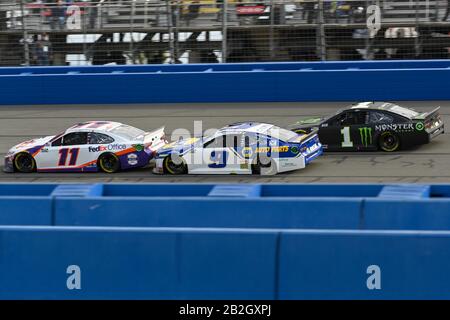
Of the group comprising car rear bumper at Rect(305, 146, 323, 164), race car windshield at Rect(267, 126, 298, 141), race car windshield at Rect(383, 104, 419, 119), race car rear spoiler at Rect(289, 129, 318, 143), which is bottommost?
car rear bumper at Rect(305, 146, 323, 164)

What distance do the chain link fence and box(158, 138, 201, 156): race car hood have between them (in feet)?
31.3

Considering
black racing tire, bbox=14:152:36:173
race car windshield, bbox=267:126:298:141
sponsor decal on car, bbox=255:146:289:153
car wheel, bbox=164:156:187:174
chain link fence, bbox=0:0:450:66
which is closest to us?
race car windshield, bbox=267:126:298:141

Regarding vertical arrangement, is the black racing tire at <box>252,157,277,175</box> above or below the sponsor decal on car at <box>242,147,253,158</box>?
below

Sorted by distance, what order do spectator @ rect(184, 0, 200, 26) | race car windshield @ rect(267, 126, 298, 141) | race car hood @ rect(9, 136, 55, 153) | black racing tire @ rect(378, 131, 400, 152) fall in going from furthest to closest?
spectator @ rect(184, 0, 200, 26) < race car hood @ rect(9, 136, 55, 153) < black racing tire @ rect(378, 131, 400, 152) < race car windshield @ rect(267, 126, 298, 141)

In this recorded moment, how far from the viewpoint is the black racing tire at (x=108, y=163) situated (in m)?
19.6

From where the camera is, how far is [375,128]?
19891 mm

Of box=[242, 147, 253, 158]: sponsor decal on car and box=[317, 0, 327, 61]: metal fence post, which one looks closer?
box=[242, 147, 253, 158]: sponsor decal on car

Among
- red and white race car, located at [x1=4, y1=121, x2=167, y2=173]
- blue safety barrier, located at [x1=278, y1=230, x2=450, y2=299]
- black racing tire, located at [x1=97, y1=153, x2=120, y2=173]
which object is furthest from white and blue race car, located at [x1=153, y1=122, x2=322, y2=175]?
blue safety barrier, located at [x1=278, y1=230, x2=450, y2=299]

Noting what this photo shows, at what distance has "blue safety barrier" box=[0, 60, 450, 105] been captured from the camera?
25.0 meters

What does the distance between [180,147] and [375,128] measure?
4016 mm

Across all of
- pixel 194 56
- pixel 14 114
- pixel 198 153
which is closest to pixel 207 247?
pixel 198 153

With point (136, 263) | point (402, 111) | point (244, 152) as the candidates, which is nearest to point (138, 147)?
point (244, 152)

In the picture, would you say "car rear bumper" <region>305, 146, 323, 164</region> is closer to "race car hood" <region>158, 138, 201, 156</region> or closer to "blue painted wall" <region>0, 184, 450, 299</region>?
"race car hood" <region>158, 138, 201, 156</region>
